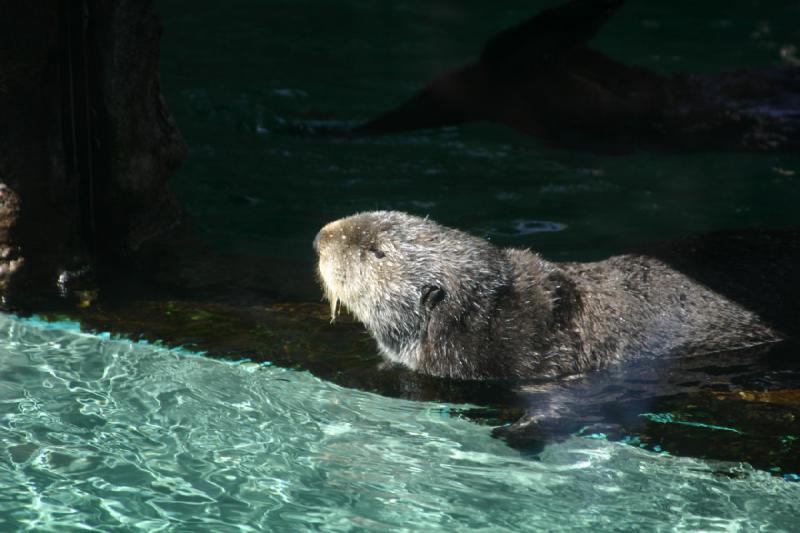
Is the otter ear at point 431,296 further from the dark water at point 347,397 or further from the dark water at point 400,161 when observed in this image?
the dark water at point 400,161

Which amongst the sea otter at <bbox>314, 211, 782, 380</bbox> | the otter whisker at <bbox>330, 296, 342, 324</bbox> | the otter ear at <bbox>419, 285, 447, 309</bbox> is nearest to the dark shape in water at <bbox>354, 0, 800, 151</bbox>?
the otter whisker at <bbox>330, 296, 342, 324</bbox>

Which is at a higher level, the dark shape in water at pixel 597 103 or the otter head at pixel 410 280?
the dark shape in water at pixel 597 103

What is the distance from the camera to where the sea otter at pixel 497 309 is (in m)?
4.28

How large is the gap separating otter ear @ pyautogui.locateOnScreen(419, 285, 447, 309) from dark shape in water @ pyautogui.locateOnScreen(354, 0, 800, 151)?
314 centimetres

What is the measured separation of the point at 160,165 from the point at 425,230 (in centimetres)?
184

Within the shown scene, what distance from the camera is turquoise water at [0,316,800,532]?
3.28m

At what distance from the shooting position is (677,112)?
280 inches

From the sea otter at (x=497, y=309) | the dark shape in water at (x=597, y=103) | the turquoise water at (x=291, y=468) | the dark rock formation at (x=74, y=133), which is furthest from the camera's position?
the dark shape in water at (x=597, y=103)

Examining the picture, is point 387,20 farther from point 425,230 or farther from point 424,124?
point 425,230

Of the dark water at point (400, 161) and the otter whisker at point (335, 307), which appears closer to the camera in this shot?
the otter whisker at point (335, 307)

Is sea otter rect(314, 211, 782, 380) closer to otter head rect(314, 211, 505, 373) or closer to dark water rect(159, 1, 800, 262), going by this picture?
otter head rect(314, 211, 505, 373)

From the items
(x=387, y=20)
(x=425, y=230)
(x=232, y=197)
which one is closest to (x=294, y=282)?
(x=425, y=230)

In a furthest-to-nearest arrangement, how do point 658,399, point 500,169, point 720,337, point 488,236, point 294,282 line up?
point 500,169 → point 488,236 → point 294,282 → point 720,337 → point 658,399

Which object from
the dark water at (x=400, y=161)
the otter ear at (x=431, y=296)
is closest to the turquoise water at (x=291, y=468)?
the otter ear at (x=431, y=296)
